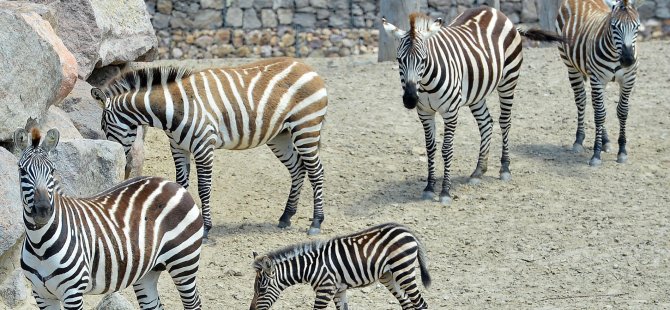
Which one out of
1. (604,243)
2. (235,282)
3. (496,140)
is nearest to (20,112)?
(235,282)

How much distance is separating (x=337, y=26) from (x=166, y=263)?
11.1 meters

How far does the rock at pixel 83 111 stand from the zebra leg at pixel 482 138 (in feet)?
12.8

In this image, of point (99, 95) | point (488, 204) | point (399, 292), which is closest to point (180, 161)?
point (99, 95)

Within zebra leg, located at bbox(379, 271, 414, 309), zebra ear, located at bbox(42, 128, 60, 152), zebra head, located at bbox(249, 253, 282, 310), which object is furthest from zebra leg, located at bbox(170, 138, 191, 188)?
zebra ear, located at bbox(42, 128, 60, 152)

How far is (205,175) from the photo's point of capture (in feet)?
33.3

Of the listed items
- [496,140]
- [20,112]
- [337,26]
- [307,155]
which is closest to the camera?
[20,112]

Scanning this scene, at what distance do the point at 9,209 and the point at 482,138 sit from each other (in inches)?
213

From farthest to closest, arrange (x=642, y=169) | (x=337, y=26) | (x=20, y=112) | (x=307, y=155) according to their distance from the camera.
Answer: (x=337, y=26) → (x=642, y=169) → (x=307, y=155) → (x=20, y=112)

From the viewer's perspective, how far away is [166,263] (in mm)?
7488

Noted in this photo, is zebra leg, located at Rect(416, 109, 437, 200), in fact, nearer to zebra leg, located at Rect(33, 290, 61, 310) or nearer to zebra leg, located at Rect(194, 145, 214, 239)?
zebra leg, located at Rect(194, 145, 214, 239)

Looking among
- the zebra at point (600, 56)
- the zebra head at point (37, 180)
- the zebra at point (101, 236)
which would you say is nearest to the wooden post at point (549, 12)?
the zebra at point (600, 56)

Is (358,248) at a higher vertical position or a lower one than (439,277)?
higher

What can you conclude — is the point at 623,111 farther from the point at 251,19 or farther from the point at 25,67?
the point at 251,19

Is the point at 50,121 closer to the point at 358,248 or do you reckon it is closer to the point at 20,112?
the point at 20,112
